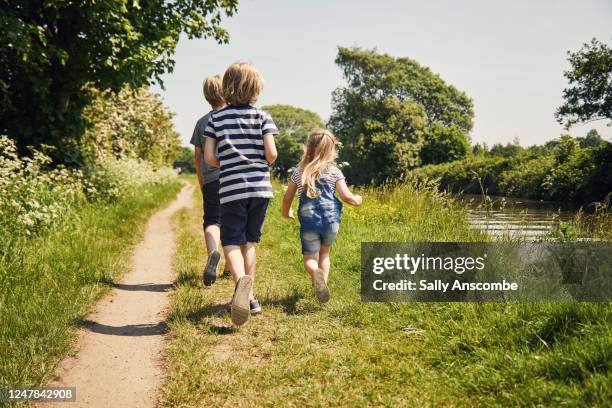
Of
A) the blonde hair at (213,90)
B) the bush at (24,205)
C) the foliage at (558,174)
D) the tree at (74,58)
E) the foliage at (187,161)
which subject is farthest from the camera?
the foliage at (187,161)

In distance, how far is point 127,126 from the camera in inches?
711

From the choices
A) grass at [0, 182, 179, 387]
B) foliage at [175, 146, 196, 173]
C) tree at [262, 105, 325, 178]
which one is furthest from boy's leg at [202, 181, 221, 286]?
foliage at [175, 146, 196, 173]

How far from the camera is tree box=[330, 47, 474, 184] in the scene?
4331 centimetres

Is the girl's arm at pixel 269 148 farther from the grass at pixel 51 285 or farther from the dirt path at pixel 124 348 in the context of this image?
the grass at pixel 51 285

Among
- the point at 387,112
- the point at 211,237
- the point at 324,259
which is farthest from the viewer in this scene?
the point at 387,112

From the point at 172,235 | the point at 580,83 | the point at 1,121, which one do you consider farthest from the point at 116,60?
the point at 580,83

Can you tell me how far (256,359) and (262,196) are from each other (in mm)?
1362

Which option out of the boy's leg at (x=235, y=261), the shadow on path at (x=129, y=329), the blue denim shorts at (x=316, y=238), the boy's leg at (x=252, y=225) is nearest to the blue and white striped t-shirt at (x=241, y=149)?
the boy's leg at (x=252, y=225)

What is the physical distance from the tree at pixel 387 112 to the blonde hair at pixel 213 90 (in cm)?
3628

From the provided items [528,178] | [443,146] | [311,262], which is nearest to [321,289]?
[311,262]

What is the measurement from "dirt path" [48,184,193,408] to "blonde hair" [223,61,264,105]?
2.11m

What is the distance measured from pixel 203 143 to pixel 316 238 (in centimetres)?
175

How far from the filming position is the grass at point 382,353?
264 centimetres

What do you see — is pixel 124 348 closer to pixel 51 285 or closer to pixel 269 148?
pixel 51 285
